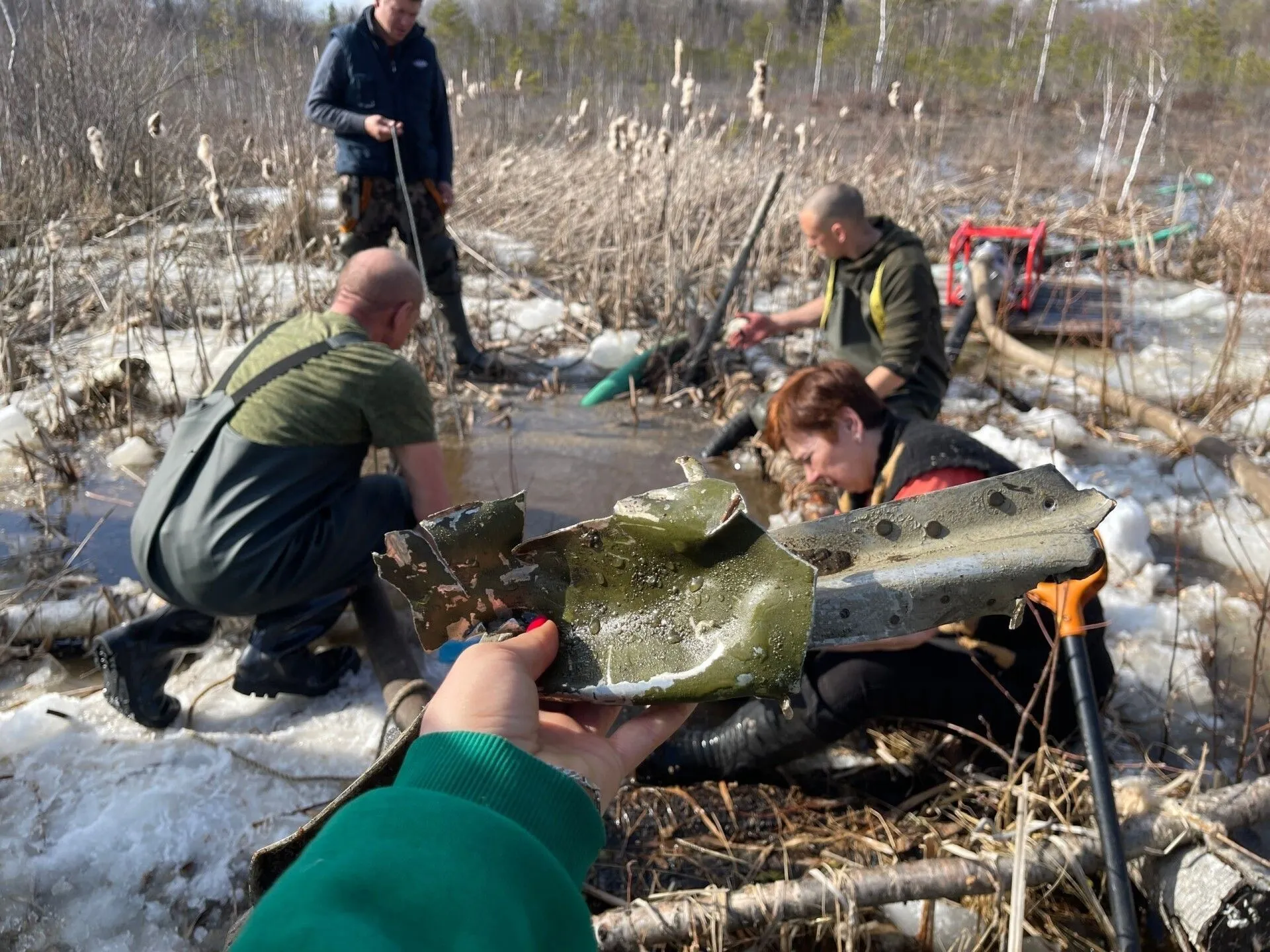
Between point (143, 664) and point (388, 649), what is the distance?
2.14 feet

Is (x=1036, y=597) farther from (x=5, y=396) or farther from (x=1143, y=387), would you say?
(x=5, y=396)

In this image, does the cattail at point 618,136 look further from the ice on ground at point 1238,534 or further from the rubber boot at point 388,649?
the ice on ground at point 1238,534

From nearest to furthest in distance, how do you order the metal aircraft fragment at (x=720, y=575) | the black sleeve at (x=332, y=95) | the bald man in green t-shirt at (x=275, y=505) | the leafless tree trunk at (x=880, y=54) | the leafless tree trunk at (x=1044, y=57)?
the metal aircraft fragment at (x=720, y=575)
the bald man in green t-shirt at (x=275, y=505)
the black sleeve at (x=332, y=95)
the leafless tree trunk at (x=880, y=54)
the leafless tree trunk at (x=1044, y=57)

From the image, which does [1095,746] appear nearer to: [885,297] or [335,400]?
[335,400]

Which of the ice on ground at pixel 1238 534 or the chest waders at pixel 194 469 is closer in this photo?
the chest waders at pixel 194 469

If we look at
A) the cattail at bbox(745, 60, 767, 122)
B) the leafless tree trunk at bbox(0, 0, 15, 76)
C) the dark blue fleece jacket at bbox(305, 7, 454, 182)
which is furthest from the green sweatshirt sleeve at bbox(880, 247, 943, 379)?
the leafless tree trunk at bbox(0, 0, 15, 76)

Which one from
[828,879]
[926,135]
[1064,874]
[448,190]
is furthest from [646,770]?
[926,135]

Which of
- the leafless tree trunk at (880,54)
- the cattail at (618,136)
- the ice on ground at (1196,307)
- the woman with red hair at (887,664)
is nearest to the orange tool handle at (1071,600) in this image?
the woman with red hair at (887,664)

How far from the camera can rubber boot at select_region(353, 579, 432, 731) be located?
7.11 feet

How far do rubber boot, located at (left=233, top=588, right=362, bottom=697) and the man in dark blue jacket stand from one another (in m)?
2.54

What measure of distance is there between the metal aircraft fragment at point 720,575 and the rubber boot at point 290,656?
4.88 ft

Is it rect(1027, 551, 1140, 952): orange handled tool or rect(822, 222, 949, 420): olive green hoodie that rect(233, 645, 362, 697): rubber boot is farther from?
rect(822, 222, 949, 420): olive green hoodie

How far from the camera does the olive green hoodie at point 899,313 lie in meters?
3.52

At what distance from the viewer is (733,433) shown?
405 cm
